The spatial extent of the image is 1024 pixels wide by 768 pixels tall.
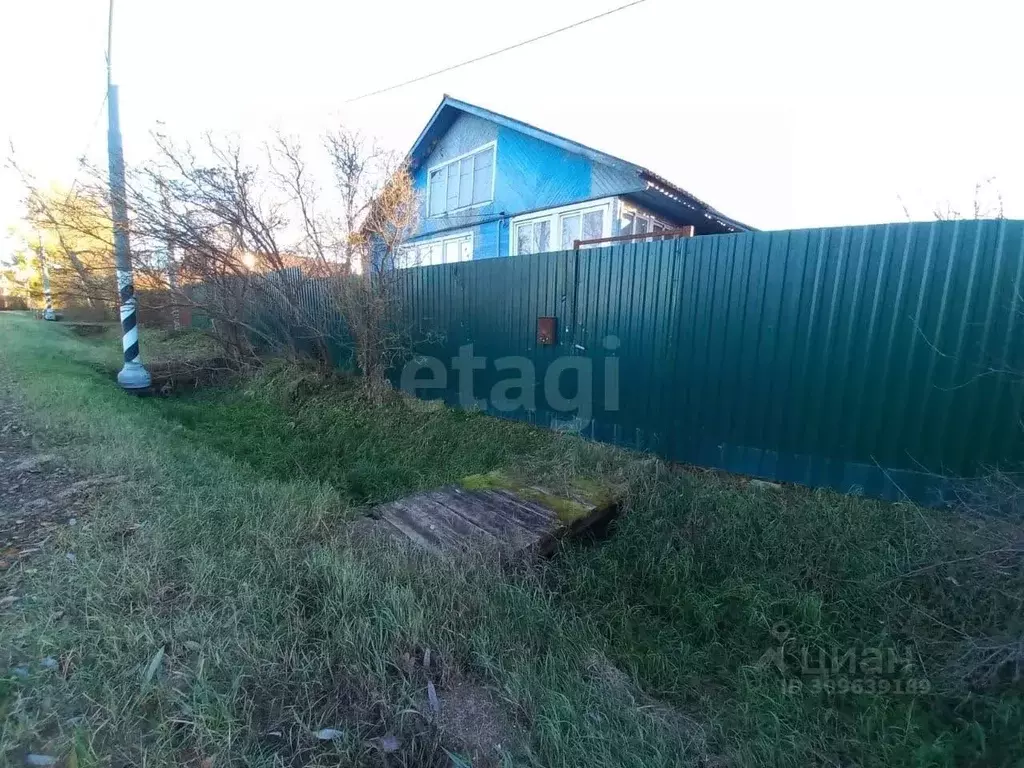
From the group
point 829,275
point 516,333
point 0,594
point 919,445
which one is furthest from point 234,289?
point 919,445

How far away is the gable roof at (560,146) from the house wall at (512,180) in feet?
0.58

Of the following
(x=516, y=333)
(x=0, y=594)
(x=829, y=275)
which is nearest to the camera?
(x=0, y=594)

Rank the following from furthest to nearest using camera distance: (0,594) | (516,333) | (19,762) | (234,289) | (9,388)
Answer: (234,289) → (9,388) → (516,333) → (0,594) → (19,762)

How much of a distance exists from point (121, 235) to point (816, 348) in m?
8.05

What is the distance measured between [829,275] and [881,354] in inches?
25.1

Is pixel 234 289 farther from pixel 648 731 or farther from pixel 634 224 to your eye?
pixel 648 731

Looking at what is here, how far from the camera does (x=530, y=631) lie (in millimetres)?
1936

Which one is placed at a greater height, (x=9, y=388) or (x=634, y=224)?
(x=634, y=224)

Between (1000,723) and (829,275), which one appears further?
(829,275)

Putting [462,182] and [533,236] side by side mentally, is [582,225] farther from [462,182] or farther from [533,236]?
[462,182]

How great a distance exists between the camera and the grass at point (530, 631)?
142cm

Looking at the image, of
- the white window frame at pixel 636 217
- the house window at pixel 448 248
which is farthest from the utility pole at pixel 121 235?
the white window frame at pixel 636 217

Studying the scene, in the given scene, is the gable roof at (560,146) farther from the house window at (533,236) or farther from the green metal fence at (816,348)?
the green metal fence at (816,348)

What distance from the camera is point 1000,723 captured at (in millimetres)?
1503
